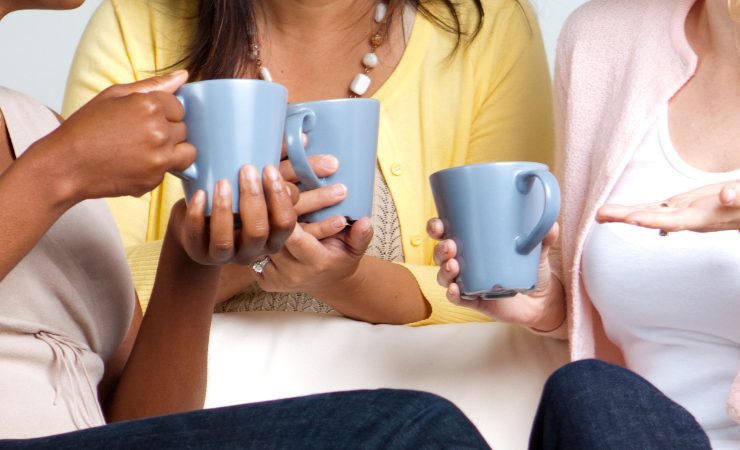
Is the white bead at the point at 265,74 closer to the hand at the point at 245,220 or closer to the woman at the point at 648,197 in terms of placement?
the woman at the point at 648,197

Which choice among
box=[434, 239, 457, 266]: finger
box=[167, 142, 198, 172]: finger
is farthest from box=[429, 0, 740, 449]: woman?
box=[167, 142, 198, 172]: finger

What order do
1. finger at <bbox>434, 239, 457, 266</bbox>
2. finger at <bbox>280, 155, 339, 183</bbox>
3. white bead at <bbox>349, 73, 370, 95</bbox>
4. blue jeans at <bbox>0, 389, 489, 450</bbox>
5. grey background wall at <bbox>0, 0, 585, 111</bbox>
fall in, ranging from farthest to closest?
1. grey background wall at <bbox>0, 0, 585, 111</bbox>
2. white bead at <bbox>349, 73, 370, 95</bbox>
3. finger at <bbox>434, 239, 457, 266</bbox>
4. finger at <bbox>280, 155, 339, 183</bbox>
5. blue jeans at <bbox>0, 389, 489, 450</bbox>

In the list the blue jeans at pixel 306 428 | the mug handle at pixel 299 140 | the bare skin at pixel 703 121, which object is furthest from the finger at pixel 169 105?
the bare skin at pixel 703 121

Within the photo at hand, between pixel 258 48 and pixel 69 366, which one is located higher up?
pixel 258 48

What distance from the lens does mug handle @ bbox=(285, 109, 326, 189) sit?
98cm

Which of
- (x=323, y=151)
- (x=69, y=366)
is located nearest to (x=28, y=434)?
(x=69, y=366)

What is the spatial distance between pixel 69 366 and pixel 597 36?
31.6 inches

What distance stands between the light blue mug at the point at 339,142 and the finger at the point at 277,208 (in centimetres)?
6

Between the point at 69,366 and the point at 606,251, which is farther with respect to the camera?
the point at 606,251

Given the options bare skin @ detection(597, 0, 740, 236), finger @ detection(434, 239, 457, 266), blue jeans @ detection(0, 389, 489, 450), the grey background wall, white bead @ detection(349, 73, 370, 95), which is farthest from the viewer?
the grey background wall

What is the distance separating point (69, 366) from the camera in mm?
1020

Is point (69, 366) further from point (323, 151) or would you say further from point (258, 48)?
point (258, 48)

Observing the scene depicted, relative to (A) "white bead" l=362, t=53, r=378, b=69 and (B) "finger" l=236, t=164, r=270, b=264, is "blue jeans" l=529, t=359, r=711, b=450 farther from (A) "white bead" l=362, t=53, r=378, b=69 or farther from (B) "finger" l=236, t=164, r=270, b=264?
(A) "white bead" l=362, t=53, r=378, b=69

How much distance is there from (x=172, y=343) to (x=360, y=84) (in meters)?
0.69
